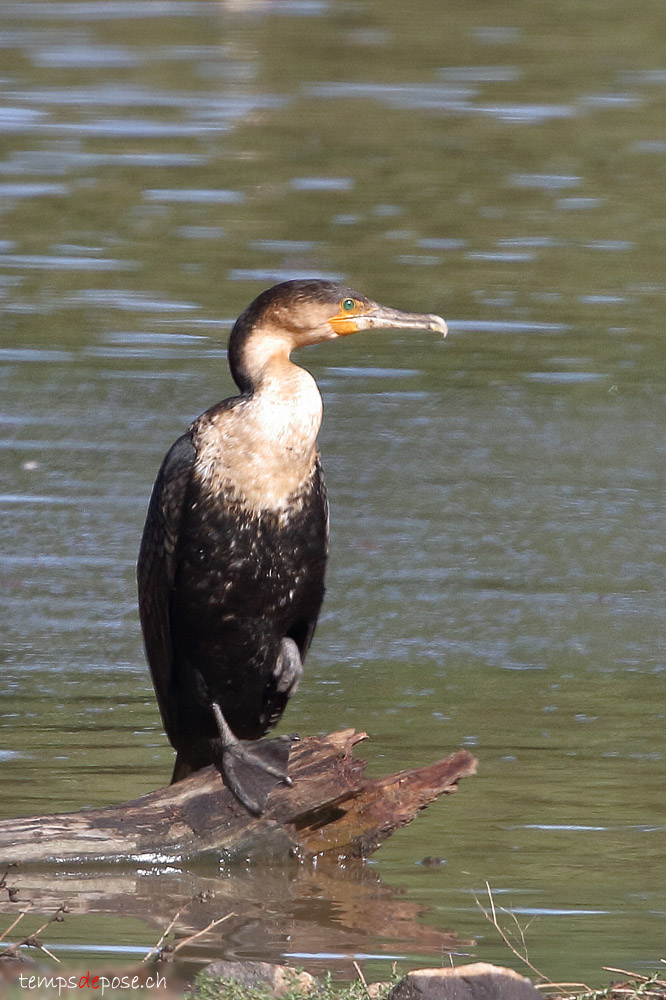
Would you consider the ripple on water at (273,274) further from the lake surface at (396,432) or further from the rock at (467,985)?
the rock at (467,985)

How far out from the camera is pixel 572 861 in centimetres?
486

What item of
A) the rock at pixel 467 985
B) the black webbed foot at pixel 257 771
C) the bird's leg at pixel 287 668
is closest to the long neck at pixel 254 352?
the bird's leg at pixel 287 668

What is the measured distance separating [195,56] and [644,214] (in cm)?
516

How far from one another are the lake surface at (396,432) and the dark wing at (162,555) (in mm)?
428

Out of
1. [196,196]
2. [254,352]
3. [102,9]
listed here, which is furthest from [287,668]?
[102,9]

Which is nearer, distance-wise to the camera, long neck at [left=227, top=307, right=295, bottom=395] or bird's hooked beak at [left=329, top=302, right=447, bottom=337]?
long neck at [left=227, top=307, right=295, bottom=395]

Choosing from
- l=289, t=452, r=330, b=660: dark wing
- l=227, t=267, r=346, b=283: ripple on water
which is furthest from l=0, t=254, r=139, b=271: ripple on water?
l=289, t=452, r=330, b=660: dark wing

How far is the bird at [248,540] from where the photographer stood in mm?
4902

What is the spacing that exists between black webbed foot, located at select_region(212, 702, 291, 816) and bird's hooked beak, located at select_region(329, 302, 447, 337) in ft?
3.42

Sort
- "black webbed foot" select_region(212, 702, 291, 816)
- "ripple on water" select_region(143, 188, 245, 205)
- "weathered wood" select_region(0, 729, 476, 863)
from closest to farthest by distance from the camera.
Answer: "weathered wood" select_region(0, 729, 476, 863), "black webbed foot" select_region(212, 702, 291, 816), "ripple on water" select_region(143, 188, 245, 205)

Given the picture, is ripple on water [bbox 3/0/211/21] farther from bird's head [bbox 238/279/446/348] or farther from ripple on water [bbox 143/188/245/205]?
bird's head [bbox 238/279/446/348]

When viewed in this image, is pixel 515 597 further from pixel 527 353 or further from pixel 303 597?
pixel 527 353

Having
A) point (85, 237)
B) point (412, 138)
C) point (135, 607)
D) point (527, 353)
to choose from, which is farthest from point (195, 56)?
point (135, 607)

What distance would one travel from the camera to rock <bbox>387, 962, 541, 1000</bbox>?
3.60 meters
